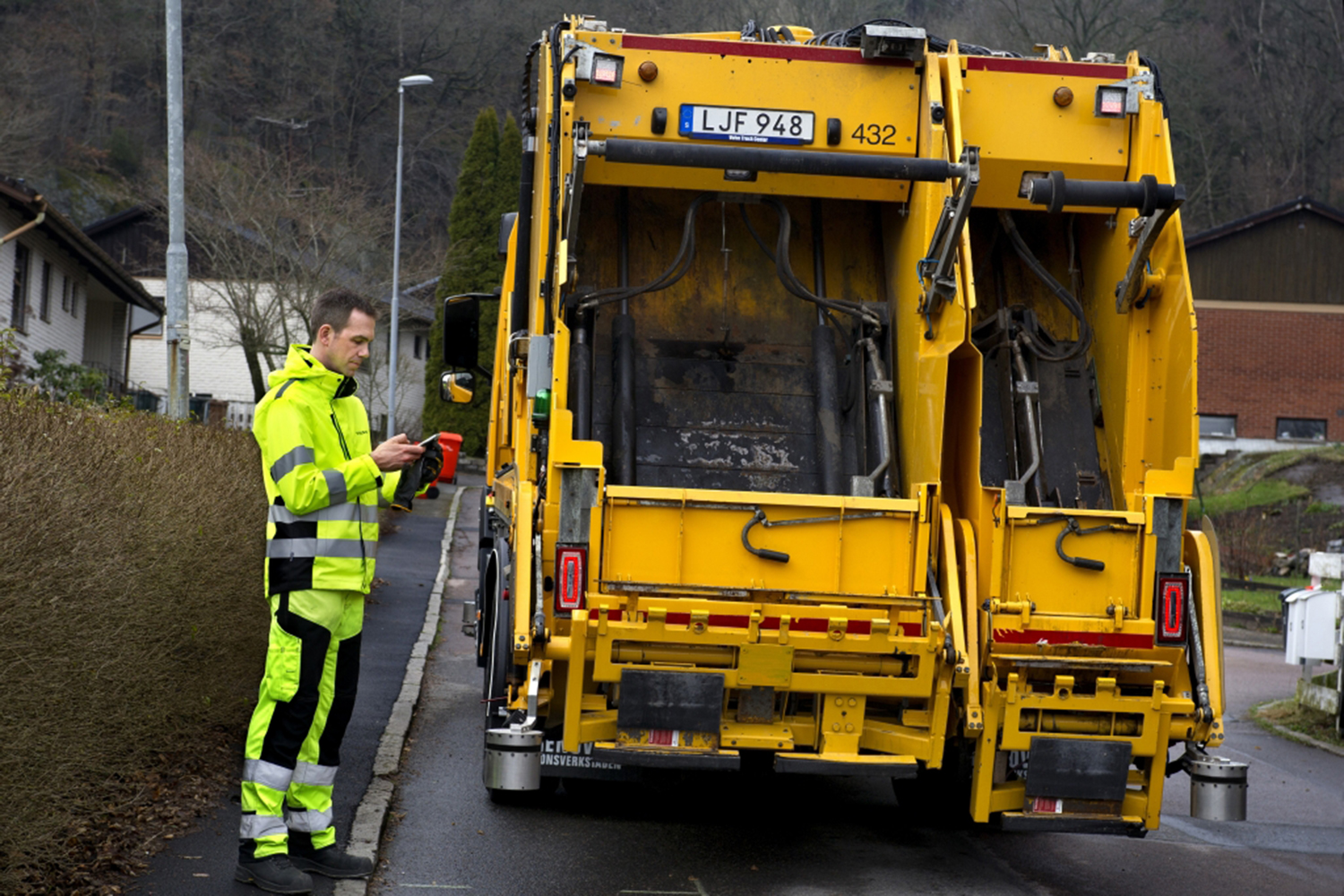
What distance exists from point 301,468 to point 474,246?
40.1 m

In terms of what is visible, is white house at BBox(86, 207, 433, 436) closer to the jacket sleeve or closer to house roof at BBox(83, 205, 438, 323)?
Result: house roof at BBox(83, 205, 438, 323)

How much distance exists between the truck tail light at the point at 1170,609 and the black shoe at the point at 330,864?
312 centimetres

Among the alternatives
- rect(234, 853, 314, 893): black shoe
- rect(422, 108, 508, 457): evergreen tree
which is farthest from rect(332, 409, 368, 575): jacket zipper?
rect(422, 108, 508, 457): evergreen tree

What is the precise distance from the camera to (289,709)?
4801mm

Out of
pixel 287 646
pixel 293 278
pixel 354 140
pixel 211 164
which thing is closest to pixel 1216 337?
pixel 293 278

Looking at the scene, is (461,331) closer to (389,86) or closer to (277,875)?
(277,875)

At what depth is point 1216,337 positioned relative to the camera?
118 feet

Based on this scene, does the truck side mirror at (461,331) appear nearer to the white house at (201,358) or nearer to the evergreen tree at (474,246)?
the white house at (201,358)

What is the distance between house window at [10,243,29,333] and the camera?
23.0m

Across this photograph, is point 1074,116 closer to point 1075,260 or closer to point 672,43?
point 1075,260

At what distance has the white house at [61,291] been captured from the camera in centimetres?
2198

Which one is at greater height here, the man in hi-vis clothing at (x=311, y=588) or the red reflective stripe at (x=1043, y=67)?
the red reflective stripe at (x=1043, y=67)

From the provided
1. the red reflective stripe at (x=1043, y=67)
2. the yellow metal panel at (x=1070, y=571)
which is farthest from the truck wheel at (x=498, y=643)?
the red reflective stripe at (x=1043, y=67)

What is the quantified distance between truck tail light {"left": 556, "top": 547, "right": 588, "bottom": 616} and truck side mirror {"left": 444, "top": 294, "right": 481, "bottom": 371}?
141 inches
